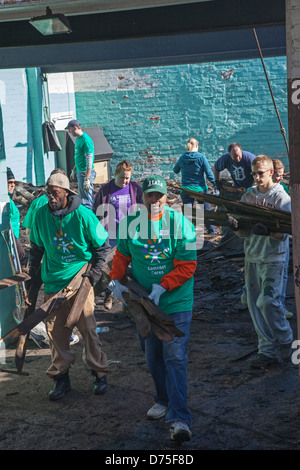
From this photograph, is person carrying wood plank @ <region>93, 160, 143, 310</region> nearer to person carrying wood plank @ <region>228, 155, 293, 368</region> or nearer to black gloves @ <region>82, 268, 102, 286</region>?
person carrying wood plank @ <region>228, 155, 293, 368</region>

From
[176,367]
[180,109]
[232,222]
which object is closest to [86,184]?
[232,222]

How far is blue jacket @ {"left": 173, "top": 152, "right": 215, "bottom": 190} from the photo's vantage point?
12.2m

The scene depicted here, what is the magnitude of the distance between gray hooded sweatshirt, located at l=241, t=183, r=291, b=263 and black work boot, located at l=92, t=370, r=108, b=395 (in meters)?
2.00

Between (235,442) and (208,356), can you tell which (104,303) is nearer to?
(208,356)

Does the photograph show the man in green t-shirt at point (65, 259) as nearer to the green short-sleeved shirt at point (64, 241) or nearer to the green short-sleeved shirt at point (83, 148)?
the green short-sleeved shirt at point (64, 241)

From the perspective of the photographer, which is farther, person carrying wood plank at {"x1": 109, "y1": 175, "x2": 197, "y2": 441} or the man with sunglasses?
the man with sunglasses

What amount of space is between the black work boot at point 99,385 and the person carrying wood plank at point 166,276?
0.84 meters

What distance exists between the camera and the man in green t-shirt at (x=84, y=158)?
12.3 metres

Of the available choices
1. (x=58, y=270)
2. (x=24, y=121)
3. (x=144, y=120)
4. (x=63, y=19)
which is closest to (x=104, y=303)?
(x=58, y=270)

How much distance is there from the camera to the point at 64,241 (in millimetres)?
5996

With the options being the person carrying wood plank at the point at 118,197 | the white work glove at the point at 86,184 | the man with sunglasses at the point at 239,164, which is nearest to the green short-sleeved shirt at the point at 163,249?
the person carrying wood plank at the point at 118,197

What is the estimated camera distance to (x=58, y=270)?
609 centimetres

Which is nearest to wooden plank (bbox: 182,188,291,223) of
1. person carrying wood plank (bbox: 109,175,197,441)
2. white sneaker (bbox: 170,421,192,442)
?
person carrying wood plank (bbox: 109,175,197,441)

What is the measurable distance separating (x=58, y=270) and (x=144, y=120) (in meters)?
14.8
